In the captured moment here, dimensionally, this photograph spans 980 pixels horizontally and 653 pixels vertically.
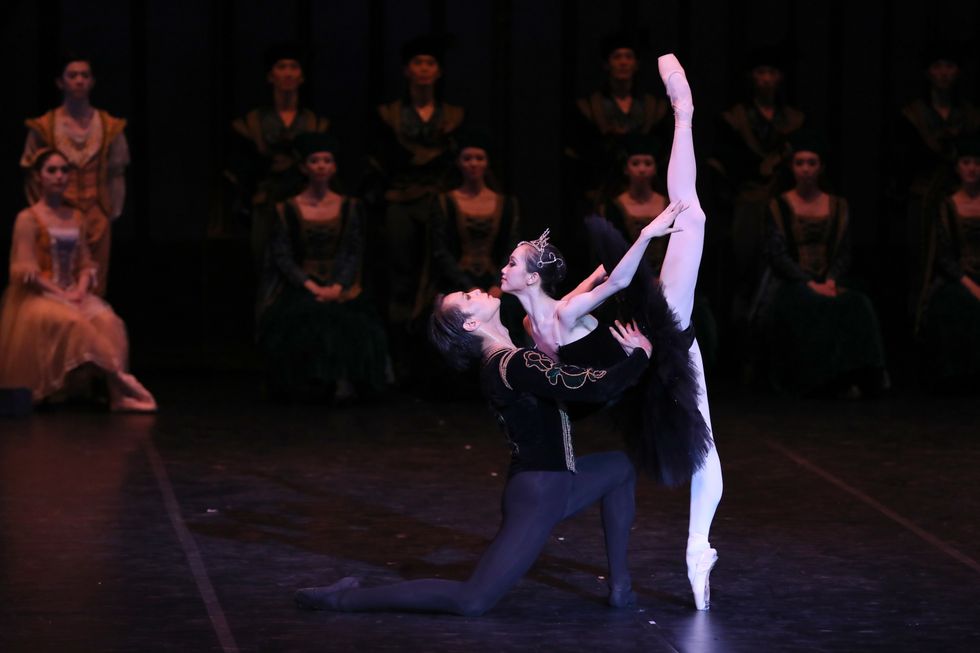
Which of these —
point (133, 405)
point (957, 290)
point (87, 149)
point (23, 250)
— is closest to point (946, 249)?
point (957, 290)

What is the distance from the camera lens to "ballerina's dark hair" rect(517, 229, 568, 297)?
420 centimetres

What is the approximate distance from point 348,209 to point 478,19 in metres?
1.96

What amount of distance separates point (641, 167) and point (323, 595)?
13.4 ft

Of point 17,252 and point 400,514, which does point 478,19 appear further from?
point 400,514

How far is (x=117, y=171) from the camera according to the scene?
8.00 meters

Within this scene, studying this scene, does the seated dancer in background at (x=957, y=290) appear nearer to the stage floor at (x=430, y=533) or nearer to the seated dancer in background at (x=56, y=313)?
the stage floor at (x=430, y=533)

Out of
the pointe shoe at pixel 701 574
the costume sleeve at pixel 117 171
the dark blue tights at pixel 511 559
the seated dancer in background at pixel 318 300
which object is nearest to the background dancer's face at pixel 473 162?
the seated dancer in background at pixel 318 300

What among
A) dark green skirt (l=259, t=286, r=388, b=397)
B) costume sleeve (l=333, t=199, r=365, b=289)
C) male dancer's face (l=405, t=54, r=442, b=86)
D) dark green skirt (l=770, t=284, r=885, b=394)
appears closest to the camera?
dark green skirt (l=259, t=286, r=388, b=397)

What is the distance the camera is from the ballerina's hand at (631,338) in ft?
13.0

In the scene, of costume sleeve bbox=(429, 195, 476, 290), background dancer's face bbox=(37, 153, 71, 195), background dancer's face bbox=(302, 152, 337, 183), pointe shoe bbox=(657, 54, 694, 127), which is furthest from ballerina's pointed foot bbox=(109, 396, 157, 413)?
pointe shoe bbox=(657, 54, 694, 127)

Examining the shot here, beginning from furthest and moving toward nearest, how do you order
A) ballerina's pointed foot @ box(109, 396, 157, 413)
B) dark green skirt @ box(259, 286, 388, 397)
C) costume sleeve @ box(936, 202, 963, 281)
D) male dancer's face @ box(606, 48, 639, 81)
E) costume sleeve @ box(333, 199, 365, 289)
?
male dancer's face @ box(606, 48, 639, 81), costume sleeve @ box(936, 202, 963, 281), costume sleeve @ box(333, 199, 365, 289), dark green skirt @ box(259, 286, 388, 397), ballerina's pointed foot @ box(109, 396, 157, 413)

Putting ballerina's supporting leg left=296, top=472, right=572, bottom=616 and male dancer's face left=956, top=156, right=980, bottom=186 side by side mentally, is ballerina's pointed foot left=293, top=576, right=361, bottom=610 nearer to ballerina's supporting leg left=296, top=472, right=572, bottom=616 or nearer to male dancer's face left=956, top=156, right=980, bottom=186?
ballerina's supporting leg left=296, top=472, right=572, bottom=616

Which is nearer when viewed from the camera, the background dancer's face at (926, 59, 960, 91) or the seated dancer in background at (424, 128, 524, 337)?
the seated dancer in background at (424, 128, 524, 337)

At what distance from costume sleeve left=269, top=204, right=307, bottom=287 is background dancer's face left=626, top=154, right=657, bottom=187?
1.44 meters
